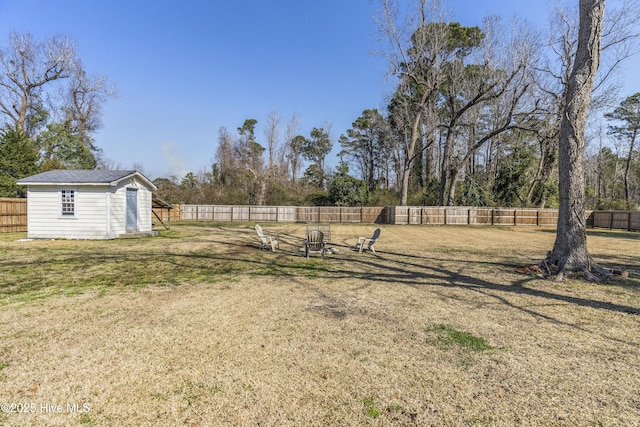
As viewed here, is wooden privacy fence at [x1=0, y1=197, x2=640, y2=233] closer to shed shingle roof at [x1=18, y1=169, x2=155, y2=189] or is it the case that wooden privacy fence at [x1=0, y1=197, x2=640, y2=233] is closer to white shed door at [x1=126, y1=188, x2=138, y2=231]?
white shed door at [x1=126, y1=188, x2=138, y2=231]

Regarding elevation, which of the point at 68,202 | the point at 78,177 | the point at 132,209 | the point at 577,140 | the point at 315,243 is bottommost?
the point at 315,243

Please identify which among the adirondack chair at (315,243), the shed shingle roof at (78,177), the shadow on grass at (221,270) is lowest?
the shadow on grass at (221,270)

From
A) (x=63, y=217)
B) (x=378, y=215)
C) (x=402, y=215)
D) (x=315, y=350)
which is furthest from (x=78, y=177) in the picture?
(x=378, y=215)

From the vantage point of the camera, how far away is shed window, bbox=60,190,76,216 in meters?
13.5

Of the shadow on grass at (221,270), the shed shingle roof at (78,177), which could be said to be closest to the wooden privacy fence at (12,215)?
the shed shingle roof at (78,177)

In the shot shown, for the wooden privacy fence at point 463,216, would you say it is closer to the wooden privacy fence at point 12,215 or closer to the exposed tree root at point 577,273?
the exposed tree root at point 577,273

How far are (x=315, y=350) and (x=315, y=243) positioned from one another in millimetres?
6317

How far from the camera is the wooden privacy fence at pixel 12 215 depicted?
612 inches

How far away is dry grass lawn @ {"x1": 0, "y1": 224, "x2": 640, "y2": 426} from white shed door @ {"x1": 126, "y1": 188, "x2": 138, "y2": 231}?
830 centimetres

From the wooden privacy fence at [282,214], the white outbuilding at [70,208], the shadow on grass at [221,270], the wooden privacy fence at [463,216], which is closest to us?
the shadow on grass at [221,270]

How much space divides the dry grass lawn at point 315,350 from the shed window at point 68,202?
26.1ft

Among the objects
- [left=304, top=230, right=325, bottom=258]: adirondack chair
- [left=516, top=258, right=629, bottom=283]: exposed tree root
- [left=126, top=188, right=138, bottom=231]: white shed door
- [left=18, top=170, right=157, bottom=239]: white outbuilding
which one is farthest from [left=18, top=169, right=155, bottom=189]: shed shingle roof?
[left=516, top=258, right=629, bottom=283]: exposed tree root

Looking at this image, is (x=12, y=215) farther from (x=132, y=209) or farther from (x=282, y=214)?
(x=282, y=214)

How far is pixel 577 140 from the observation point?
7355 millimetres
